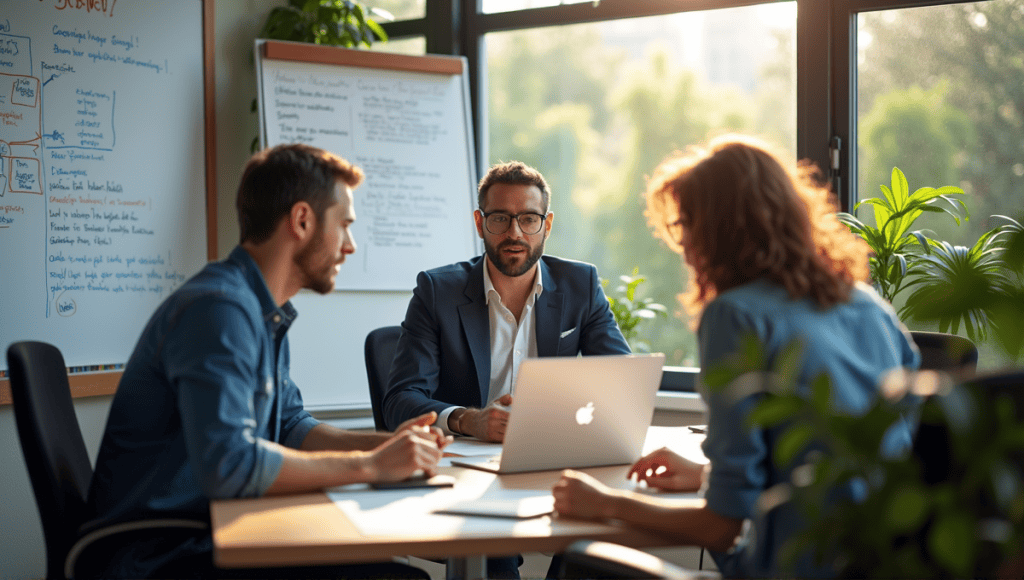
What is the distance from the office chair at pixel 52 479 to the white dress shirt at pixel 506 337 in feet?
3.67

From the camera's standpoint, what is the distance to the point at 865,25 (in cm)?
309

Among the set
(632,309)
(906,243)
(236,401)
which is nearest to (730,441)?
(236,401)

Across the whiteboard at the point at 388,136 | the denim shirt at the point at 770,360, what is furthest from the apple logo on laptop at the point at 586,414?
the whiteboard at the point at 388,136

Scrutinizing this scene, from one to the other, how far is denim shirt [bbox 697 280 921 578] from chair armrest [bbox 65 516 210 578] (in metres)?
0.85

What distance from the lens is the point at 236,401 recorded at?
4.68 feet

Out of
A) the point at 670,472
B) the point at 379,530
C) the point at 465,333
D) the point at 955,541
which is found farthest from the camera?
the point at 465,333

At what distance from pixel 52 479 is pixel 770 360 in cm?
121

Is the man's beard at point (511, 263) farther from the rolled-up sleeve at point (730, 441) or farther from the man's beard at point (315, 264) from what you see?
the rolled-up sleeve at point (730, 441)

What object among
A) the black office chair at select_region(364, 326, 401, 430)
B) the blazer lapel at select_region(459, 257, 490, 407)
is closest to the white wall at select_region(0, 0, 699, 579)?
the black office chair at select_region(364, 326, 401, 430)

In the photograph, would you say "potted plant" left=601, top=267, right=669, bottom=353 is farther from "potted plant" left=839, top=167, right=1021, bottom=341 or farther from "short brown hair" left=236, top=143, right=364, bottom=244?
"short brown hair" left=236, top=143, right=364, bottom=244

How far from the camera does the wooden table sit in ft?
3.92

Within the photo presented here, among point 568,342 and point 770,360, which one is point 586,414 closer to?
point 770,360

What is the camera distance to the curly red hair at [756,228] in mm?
1346

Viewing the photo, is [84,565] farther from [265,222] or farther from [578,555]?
[578,555]
